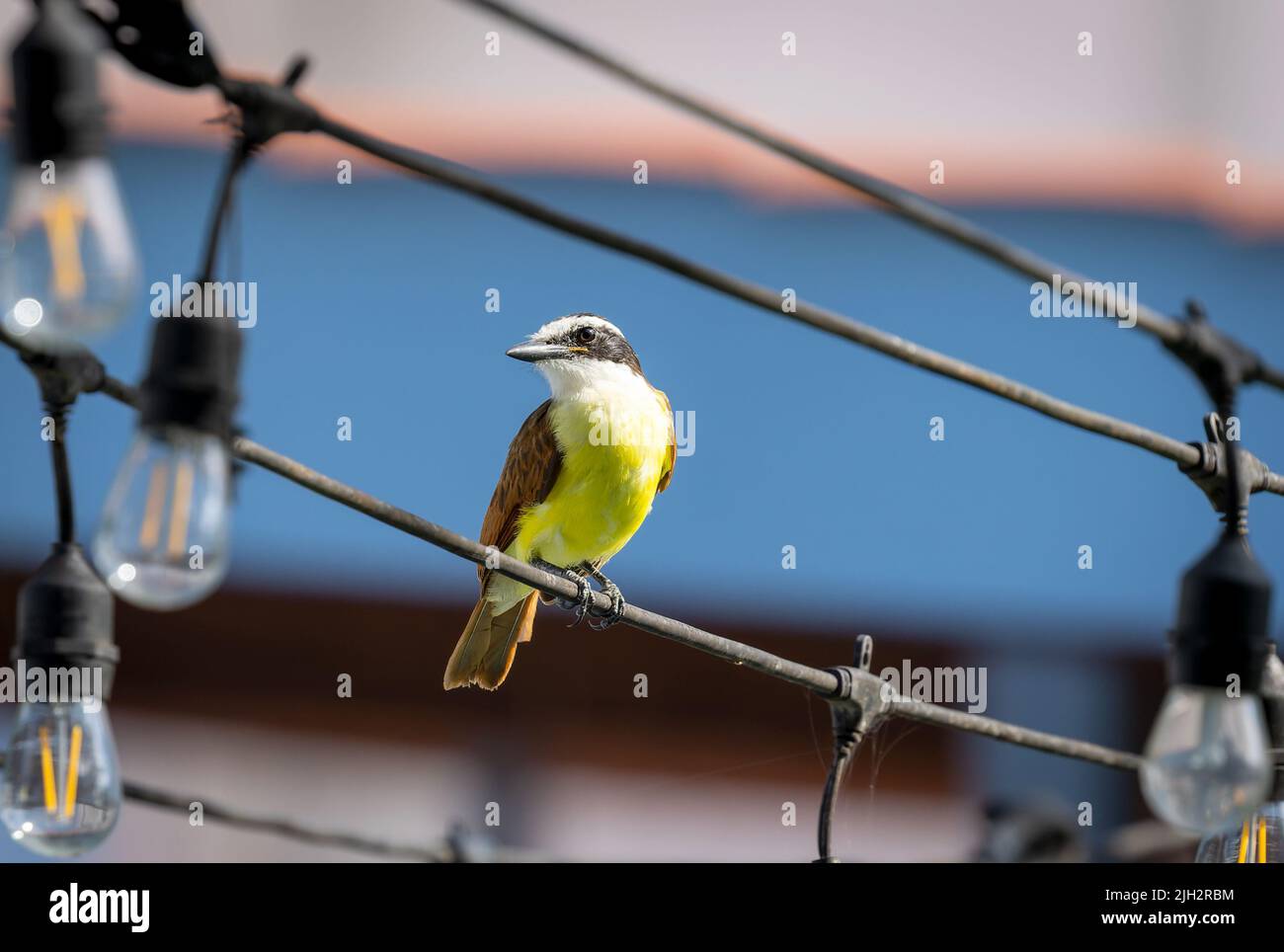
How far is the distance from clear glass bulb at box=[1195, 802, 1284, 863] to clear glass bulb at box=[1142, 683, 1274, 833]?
0.51 meters

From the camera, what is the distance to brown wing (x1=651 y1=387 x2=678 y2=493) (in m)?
4.81

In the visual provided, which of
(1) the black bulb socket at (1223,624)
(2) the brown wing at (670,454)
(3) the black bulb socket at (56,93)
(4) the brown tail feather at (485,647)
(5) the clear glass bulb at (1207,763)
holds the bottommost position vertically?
(5) the clear glass bulb at (1207,763)

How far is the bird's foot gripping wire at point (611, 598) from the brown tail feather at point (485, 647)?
223 mm

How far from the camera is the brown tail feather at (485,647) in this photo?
182 inches

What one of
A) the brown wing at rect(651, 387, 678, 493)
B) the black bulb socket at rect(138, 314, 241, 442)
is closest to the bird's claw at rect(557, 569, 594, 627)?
the brown wing at rect(651, 387, 678, 493)

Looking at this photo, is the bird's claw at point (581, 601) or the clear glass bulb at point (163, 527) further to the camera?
the bird's claw at point (581, 601)

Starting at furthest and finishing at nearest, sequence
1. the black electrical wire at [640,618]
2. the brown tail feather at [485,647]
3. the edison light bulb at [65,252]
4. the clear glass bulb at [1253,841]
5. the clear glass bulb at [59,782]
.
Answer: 1. the brown tail feather at [485,647]
2. the clear glass bulb at [1253,841]
3. the clear glass bulb at [59,782]
4. the black electrical wire at [640,618]
5. the edison light bulb at [65,252]

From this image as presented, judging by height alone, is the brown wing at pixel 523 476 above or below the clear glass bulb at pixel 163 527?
above

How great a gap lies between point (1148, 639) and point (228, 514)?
990cm

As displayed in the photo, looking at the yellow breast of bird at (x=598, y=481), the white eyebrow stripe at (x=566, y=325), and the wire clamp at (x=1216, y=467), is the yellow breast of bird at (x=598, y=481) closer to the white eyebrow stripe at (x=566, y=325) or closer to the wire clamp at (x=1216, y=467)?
the white eyebrow stripe at (x=566, y=325)

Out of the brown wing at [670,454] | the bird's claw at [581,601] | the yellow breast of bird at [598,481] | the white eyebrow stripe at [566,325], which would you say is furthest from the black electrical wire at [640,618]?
the white eyebrow stripe at [566,325]

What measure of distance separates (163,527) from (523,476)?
2516mm

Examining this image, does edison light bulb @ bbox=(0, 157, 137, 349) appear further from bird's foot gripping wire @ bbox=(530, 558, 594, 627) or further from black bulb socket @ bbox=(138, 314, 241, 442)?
bird's foot gripping wire @ bbox=(530, 558, 594, 627)

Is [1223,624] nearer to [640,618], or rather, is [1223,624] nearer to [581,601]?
[640,618]
